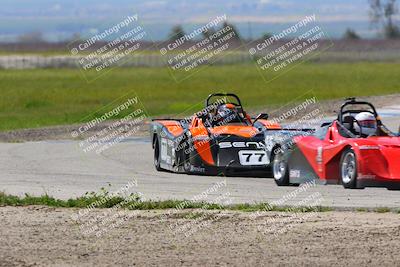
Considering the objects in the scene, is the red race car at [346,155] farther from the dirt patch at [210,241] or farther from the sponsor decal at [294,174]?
the dirt patch at [210,241]

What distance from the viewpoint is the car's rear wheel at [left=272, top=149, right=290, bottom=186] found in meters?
18.1

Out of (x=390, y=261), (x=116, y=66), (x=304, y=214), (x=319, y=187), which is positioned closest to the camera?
(x=390, y=261)

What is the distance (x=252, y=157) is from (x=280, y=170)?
1.23 meters

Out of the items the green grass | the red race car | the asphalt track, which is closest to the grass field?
the asphalt track

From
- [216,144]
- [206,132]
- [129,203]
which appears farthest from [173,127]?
[129,203]

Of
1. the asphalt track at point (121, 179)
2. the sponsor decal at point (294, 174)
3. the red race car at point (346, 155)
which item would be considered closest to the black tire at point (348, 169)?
the red race car at point (346, 155)

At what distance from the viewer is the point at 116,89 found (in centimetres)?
5591

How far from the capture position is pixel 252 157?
19406 mm

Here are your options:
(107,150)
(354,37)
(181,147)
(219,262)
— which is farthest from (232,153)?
(354,37)

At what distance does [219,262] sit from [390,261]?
1.48 meters

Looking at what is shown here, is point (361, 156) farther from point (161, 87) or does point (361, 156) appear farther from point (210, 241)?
point (161, 87)

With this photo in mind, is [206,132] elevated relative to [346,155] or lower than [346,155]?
elevated

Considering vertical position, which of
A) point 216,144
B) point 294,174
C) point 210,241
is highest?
point 216,144

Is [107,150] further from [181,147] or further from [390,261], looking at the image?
[390,261]
